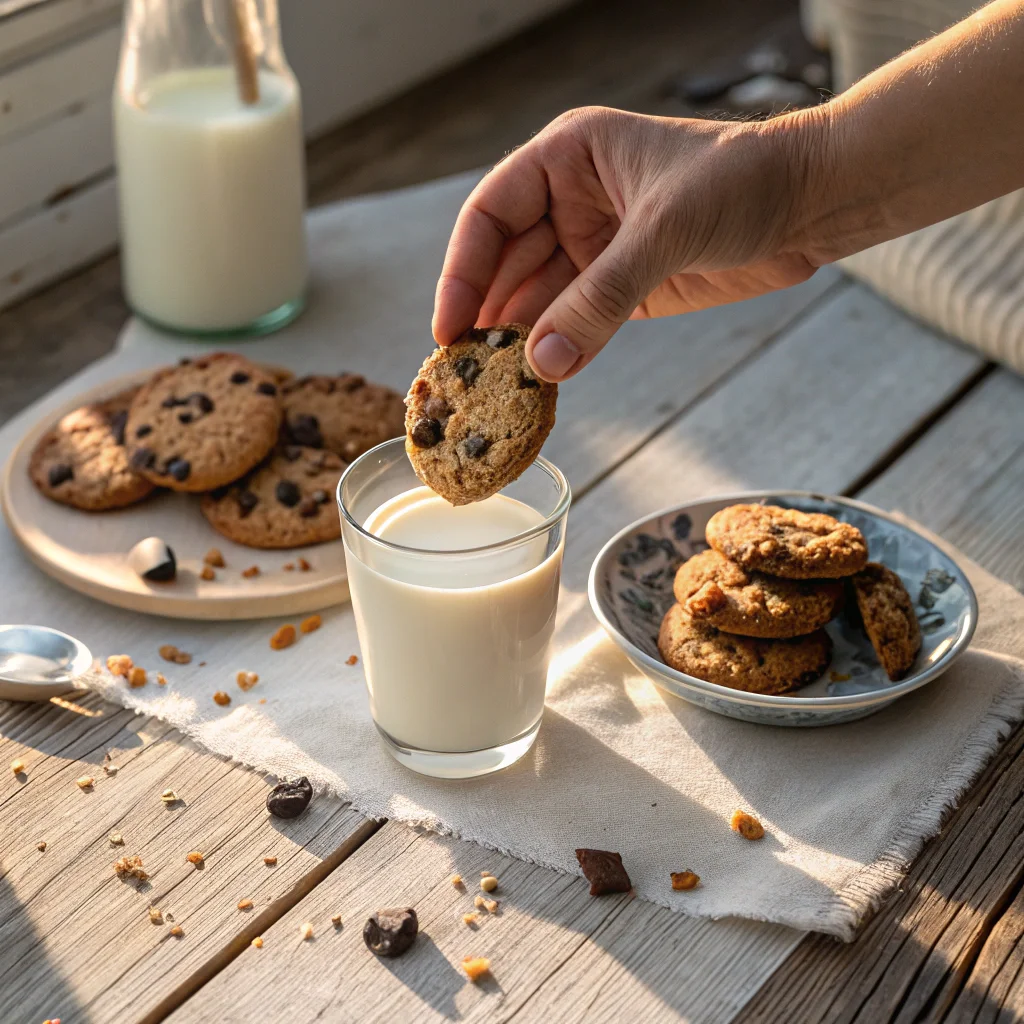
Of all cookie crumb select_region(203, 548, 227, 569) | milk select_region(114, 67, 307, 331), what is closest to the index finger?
cookie crumb select_region(203, 548, 227, 569)

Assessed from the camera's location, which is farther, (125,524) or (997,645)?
(125,524)

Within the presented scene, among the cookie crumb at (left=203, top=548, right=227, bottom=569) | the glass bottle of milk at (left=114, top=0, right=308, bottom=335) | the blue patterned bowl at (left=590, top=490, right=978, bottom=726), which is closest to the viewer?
the blue patterned bowl at (left=590, top=490, right=978, bottom=726)

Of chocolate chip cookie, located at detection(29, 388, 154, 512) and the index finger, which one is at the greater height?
the index finger

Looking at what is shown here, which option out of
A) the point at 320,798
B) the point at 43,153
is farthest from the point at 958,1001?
the point at 43,153

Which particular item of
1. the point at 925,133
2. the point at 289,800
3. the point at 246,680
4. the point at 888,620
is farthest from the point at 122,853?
the point at 925,133

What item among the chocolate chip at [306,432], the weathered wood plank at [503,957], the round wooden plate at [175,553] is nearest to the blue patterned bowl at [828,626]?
the weathered wood plank at [503,957]

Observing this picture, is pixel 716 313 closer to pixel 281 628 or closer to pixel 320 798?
pixel 281 628

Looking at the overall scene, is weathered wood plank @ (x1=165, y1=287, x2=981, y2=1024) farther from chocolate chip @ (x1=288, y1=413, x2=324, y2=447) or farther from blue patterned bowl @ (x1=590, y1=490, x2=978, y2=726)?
chocolate chip @ (x1=288, y1=413, x2=324, y2=447)
